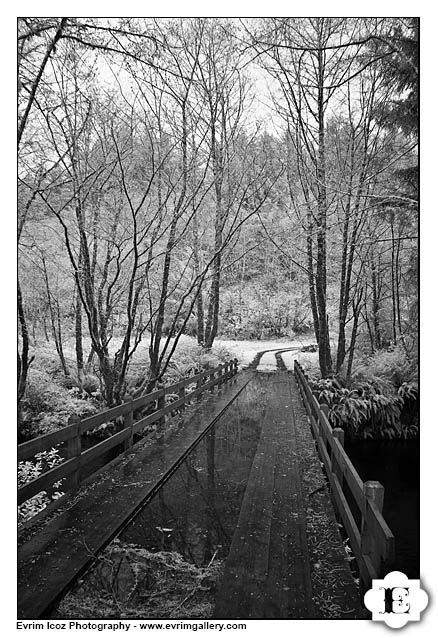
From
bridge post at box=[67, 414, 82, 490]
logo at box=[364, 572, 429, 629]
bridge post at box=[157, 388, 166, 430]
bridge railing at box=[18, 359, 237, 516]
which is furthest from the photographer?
bridge post at box=[157, 388, 166, 430]

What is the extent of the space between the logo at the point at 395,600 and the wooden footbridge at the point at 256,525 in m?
0.05

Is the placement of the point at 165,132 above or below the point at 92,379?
above

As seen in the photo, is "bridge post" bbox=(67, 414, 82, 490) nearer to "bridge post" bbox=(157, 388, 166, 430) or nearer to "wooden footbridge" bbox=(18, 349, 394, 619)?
"wooden footbridge" bbox=(18, 349, 394, 619)

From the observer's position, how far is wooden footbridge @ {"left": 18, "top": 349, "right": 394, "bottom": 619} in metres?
1.83

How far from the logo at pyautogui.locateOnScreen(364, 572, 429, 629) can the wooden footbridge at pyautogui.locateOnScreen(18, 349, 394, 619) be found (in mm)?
54

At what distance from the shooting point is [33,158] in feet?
13.5

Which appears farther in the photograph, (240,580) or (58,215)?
(58,215)

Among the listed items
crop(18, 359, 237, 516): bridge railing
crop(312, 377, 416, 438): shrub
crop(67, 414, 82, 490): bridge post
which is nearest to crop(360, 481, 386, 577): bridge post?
crop(18, 359, 237, 516): bridge railing

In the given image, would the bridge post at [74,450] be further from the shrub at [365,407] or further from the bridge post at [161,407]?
the shrub at [365,407]

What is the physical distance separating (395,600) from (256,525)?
92 cm
